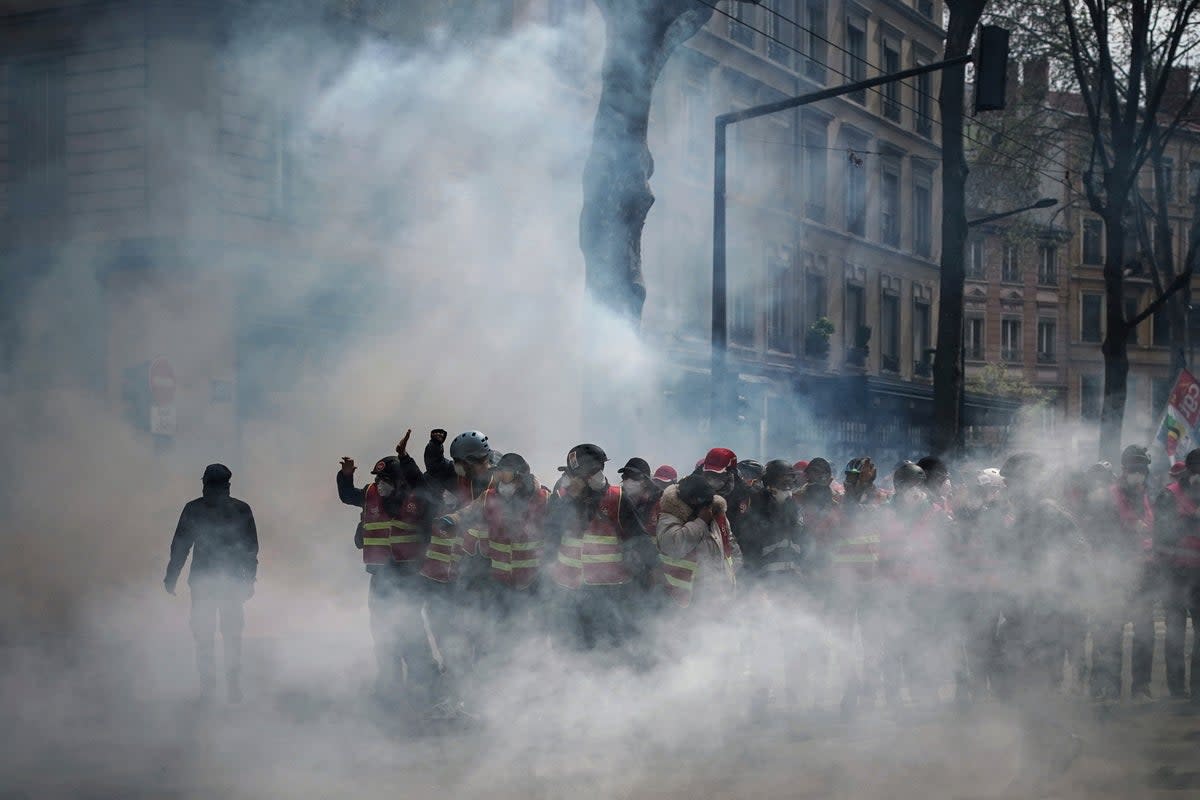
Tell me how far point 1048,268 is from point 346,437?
116 feet

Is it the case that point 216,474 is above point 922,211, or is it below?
below

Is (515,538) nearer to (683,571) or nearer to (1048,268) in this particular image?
(683,571)

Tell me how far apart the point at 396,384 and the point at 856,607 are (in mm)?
9545

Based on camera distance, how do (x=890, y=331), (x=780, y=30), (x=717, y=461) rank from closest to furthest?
(x=717, y=461) < (x=780, y=30) < (x=890, y=331)

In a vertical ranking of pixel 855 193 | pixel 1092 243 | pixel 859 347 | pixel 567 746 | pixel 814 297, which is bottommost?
pixel 567 746

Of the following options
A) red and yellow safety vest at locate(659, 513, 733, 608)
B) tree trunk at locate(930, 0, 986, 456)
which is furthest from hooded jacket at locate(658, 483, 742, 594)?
tree trunk at locate(930, 0, 986, 456)

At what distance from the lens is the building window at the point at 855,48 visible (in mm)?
29750

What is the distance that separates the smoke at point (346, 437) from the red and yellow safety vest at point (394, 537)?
0.74m

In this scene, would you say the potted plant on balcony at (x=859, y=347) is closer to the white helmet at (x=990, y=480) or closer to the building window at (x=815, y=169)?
the building window at (x=815, y=169)

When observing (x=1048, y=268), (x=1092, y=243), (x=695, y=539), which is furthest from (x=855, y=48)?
(x=695, y=539)

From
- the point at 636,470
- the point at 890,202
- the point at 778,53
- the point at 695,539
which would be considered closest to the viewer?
the point at 695,539

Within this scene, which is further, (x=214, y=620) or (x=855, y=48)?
(x=855, y=48)

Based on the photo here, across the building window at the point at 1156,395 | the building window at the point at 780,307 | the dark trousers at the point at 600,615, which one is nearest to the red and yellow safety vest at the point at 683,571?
the dark trousers at the point at 600,615

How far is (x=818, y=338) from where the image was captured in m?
28.1
